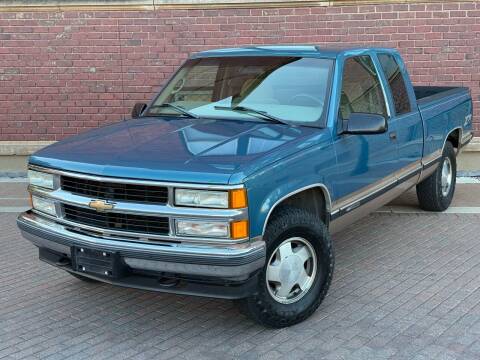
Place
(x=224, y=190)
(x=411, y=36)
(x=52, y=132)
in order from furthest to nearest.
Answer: (x=52, y=132)
(x=411, y=36)
(x=224, y=190)

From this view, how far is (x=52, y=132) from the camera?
9.23 metres

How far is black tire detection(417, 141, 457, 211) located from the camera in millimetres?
6371

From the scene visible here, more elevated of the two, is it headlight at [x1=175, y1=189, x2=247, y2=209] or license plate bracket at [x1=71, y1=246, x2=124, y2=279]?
headlight at [x1=175, y1=189, x2=247, y2=209]

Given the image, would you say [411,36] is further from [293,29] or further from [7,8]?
[7,8]

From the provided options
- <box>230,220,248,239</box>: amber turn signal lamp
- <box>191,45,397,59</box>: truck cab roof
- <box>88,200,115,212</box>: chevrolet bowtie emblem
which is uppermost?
<box>191,45,397,59</box>: truck cab roof

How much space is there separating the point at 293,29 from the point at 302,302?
568 centimetres

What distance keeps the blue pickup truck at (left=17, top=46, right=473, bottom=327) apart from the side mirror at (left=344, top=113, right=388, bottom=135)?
0.03 feet

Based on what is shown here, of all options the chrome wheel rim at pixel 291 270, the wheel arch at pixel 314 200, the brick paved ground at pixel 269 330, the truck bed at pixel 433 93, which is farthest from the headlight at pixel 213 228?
the truck bed at pixel 433 93

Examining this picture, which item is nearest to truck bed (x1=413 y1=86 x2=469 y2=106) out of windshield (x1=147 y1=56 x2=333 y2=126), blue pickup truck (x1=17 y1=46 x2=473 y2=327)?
blue pickup truck (x1=17 y1=46 x2=473 y2=327)

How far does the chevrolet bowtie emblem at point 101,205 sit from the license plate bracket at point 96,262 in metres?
0.26

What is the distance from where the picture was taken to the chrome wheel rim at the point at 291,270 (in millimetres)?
3762

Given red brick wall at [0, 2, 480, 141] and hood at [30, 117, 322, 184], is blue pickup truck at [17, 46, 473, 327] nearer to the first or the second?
hood at [30, 117, 322, 184]

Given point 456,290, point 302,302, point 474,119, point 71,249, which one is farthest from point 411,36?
point 71,249

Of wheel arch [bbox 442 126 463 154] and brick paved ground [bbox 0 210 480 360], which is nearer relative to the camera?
brick paved ground [bbox 0 210 480 360]
